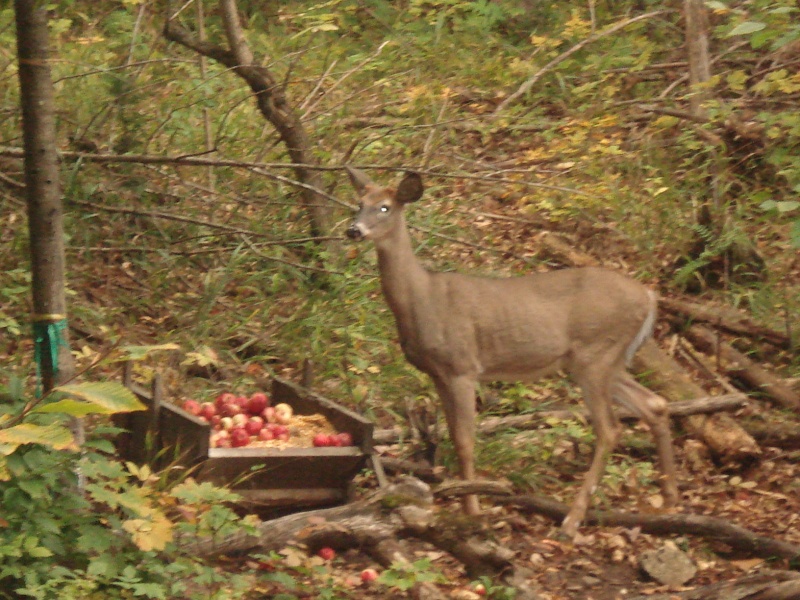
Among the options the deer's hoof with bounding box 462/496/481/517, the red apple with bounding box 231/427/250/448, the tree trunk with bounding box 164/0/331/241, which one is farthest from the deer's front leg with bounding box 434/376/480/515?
the tree trunk with bounding box 164/0/331/241

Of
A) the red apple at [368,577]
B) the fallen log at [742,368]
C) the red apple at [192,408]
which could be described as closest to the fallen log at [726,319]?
the fallen log at [742,368]

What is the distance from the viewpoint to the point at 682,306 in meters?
7.95

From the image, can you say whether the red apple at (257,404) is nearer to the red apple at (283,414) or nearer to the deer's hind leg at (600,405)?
the red apple at (283,414)

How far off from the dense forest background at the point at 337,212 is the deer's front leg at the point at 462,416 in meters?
0.43

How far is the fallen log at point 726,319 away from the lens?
7.69 metres

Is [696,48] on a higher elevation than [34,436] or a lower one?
higher

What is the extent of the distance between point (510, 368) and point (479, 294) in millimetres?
424

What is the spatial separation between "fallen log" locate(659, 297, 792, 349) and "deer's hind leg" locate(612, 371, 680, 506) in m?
1.62

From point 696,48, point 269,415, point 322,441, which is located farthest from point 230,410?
point 696,48

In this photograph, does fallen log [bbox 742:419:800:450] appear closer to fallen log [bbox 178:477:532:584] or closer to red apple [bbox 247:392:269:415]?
fallen log [bbox 178:477:532:584]

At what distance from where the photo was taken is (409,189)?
580cm

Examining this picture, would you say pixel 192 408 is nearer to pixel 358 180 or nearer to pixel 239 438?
pixel 239 438

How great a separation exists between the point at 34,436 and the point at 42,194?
1.28 m

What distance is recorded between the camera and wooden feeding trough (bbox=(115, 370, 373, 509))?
193 inches
